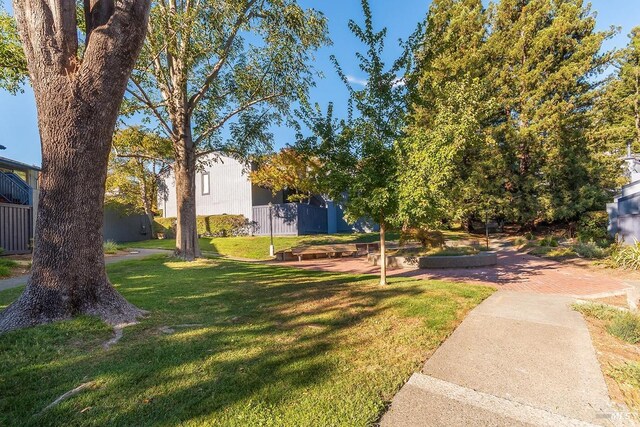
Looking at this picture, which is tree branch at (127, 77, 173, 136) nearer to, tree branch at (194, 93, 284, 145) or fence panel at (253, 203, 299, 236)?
tree branch at (194, 93, 284, 145)

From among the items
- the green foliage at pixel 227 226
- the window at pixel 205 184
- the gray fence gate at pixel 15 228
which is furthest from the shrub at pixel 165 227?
the gray fence gate at pixel 15 228

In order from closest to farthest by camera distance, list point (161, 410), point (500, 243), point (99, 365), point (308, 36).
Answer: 1. point (161, 410)
2. point (99, 365)
3. point (308, 36)
4. point (500, 243)

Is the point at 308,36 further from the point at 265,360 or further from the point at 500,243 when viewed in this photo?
the point at 500,243

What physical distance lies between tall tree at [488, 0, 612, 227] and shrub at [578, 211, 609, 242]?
497mm

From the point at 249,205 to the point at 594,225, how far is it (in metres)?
19.0

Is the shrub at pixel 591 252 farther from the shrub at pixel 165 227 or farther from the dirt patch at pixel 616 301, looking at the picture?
the shrub at pixel 165 227

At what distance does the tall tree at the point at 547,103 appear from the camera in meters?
16.3

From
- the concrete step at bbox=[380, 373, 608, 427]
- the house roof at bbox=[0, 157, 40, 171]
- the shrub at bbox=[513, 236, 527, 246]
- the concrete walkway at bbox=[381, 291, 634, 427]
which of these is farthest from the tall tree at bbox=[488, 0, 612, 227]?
the house roof at bbox=[0, 157, 40, 171]

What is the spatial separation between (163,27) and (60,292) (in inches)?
312

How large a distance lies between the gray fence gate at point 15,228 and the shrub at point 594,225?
25045mm

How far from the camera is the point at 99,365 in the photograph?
9.72 ft

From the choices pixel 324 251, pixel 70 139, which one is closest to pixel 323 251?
pixel 324 251

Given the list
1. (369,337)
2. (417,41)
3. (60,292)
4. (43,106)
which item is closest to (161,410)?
(369,337)

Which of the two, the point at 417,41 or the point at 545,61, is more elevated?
the point at 545,61
